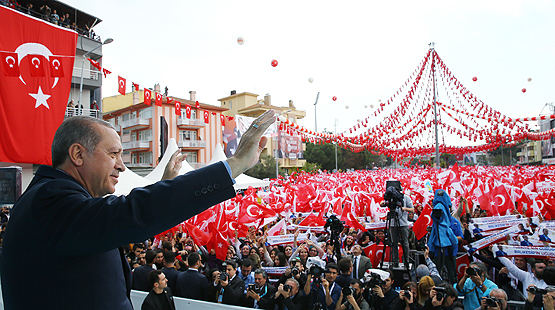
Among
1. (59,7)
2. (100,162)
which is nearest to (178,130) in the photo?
(59,7)

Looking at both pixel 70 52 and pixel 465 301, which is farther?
pixel 70 52

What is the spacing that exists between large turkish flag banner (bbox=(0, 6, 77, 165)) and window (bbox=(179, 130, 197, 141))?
1363 inches

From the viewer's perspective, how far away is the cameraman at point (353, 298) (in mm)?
4536

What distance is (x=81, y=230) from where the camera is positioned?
1024 mm

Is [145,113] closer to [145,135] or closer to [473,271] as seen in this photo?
[145,135]

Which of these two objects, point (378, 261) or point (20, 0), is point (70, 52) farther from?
point (20, 0)

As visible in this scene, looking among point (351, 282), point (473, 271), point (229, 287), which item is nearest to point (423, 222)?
point (473, 271)

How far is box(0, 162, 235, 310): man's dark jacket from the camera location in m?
1.02

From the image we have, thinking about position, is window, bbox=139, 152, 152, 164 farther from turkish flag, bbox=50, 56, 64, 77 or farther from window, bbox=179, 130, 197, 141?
turkish flag, bbox=50, 56, 64, 77

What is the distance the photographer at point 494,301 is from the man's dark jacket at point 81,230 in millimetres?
4044

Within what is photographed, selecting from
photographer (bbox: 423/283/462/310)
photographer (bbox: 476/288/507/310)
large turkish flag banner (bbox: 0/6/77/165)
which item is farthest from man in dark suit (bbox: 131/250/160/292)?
photographer (bbox: 476/288/507/310)

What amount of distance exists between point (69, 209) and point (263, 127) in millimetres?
635

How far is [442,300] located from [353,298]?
105 cm

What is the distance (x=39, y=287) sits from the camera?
1130 millimetres
